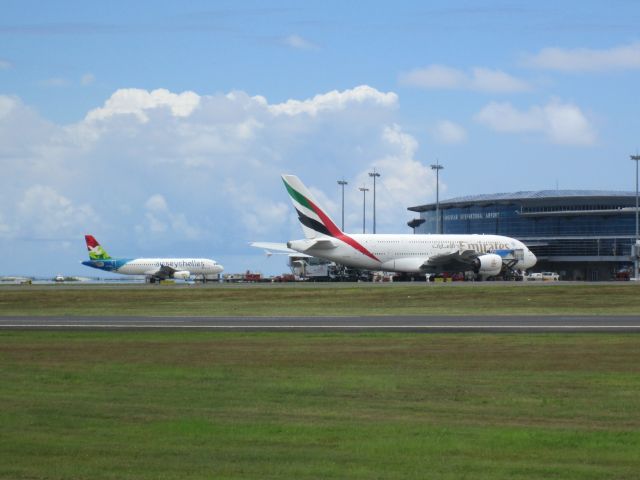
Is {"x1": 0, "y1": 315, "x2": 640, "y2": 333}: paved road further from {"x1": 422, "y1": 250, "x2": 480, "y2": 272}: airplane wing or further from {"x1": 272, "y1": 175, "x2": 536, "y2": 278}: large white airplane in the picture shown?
{"x1": 422, "y1": 250, "x2": 480, "y2": 272}: airplane wing

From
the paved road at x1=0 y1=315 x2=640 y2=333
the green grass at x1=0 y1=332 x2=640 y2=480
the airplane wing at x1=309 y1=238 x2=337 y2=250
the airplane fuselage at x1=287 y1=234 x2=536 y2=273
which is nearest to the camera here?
the green grass at x1=0 y1=332 x2=640 y2=480

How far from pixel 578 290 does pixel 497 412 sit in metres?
47.3

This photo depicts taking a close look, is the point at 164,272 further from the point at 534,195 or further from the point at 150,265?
the point at 534,195

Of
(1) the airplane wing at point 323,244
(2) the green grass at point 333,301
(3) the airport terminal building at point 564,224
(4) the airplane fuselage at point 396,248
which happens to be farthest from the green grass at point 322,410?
(3) the airport terminal building at point 564,224

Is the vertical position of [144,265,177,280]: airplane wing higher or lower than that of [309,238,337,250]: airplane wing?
lower

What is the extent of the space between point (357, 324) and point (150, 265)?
92758 mm

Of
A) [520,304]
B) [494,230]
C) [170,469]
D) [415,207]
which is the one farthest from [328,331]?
[415,207]

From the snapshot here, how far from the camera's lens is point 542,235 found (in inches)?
5842

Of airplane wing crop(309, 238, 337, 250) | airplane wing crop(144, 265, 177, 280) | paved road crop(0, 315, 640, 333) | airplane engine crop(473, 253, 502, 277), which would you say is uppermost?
airplane wing crop(309, 238, 337, 250)

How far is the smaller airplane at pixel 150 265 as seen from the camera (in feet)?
398

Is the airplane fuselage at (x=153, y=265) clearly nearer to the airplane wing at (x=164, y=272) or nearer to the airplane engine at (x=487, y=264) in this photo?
the airplane wing at (x=164, y=272)

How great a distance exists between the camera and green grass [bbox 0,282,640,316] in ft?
155

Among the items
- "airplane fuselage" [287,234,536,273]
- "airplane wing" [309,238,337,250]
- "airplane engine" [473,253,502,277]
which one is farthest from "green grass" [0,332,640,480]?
"airplane engine" [473,253,502,277]

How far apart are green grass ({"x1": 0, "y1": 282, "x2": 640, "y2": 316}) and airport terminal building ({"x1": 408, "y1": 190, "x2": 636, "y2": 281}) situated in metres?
74.0
